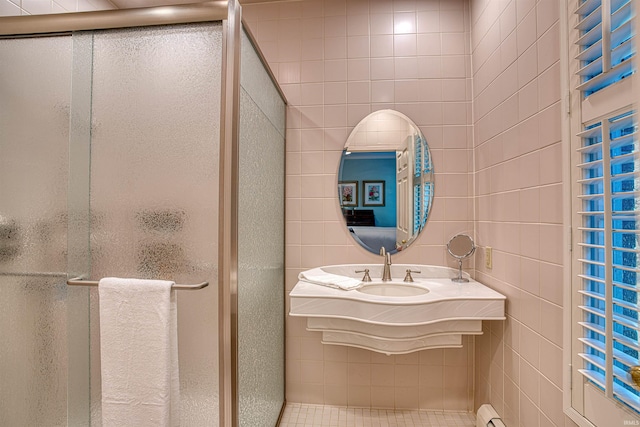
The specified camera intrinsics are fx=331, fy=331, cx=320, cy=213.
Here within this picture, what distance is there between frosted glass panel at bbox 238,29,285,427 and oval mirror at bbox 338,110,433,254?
0.43 metres

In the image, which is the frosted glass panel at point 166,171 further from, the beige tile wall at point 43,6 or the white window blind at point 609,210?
the white window blind at point 609,210

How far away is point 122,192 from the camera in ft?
4.10

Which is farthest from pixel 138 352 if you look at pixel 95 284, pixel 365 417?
pixel 365 417

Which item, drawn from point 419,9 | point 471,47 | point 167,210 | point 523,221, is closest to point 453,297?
point 523,221

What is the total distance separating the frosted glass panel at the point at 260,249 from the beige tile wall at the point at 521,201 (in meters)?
1.12

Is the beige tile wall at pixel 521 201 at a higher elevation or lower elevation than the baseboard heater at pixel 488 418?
higher

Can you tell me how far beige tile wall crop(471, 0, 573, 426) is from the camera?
1.17 meters

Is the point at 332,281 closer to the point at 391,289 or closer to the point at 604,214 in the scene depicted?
the point at 391,289

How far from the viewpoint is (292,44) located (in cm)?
208

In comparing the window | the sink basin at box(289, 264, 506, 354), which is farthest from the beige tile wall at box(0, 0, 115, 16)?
the window

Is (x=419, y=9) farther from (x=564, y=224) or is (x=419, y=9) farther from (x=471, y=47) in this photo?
(x=564, y=224)

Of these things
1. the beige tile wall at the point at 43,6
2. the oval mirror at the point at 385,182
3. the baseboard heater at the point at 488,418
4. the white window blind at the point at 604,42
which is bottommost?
the baseboard heater at the point at 488,418

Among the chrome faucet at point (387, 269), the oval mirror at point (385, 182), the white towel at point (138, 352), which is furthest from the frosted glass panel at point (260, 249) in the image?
the chrome faucet at point (387, 269)

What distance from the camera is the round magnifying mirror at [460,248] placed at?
6.07ft
